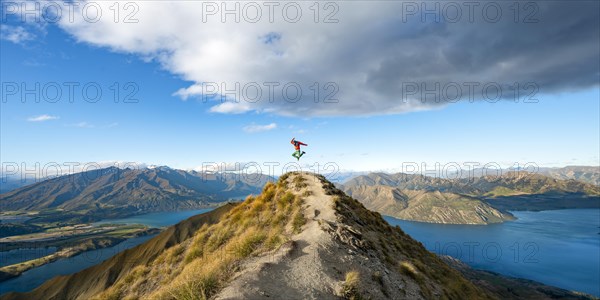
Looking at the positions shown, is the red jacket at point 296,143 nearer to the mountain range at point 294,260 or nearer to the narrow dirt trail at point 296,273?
the mountain range at point 294,260

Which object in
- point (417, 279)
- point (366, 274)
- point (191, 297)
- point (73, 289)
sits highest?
point (191, 297)

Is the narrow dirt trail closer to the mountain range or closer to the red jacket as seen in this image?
the mountain range

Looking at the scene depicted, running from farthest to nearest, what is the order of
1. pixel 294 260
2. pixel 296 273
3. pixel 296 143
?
1. pixel 296 143
2. pixel 294 260
3. pixel 296 273

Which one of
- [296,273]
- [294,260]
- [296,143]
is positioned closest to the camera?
[296,273]

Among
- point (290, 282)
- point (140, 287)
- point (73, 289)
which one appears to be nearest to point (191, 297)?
point (290, 282)

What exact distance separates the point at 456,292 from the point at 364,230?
371 inches

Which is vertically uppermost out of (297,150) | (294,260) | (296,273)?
(297,150)

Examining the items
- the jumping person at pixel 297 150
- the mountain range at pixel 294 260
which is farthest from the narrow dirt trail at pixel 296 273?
the jumping person at pixel 297 150

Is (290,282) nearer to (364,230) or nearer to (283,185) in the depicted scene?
(364,230)

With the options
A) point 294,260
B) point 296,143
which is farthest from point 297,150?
point 294,260

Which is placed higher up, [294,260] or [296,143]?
[296,143]

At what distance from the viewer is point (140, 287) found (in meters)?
26.1

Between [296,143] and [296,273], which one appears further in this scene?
[296,143]

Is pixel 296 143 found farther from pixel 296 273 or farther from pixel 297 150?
pixel 296 273
